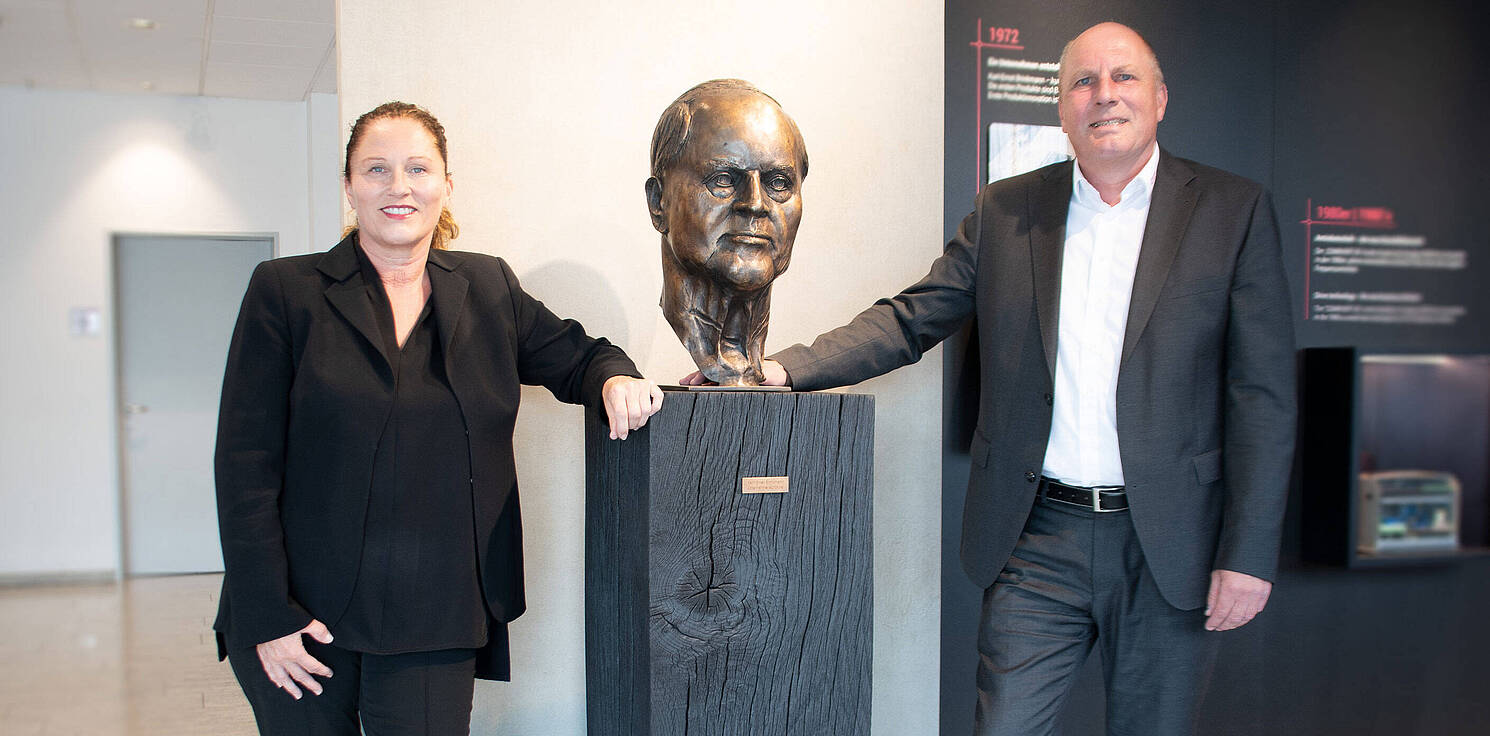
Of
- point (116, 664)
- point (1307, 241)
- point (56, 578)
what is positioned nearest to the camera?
point (1307, 241)

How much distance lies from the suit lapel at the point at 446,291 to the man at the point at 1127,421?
0.61m

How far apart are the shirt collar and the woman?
98cm

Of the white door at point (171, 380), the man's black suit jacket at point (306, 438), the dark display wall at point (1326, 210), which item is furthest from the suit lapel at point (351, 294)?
the white door at point (171, 380)

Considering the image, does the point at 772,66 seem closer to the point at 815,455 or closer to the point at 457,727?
the point at 815,455

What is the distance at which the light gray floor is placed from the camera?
4.00 m

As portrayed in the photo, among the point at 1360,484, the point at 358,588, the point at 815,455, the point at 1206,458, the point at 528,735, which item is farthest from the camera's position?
the point at 1360,484

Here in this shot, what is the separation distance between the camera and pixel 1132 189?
1.99 meters

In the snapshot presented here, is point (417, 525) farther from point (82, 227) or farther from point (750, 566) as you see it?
point (82, 227)

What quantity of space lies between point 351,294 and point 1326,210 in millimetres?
2801

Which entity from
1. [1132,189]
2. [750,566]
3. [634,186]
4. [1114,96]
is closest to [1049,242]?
[1132,189]

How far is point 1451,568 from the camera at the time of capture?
3256mm

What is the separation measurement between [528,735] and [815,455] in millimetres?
1174

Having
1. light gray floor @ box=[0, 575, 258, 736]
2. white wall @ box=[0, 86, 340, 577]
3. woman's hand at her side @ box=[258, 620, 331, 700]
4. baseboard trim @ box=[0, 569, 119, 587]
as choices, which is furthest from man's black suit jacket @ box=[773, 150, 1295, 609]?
baseboard trim @ box=[0, 569, 119, 587]

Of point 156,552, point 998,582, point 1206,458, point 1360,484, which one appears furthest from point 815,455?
point 156,552
